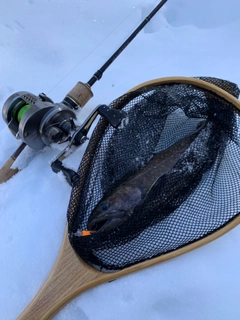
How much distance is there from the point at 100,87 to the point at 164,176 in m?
0.79

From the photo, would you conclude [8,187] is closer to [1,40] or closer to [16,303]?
[16,303]

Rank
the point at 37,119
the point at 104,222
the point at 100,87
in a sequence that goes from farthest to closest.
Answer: the point at 100,87 < the point at 37,119 < the point at 104,222

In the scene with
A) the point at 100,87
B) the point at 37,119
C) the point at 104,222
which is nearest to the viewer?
the point at 104,222

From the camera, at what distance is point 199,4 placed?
7.50ft

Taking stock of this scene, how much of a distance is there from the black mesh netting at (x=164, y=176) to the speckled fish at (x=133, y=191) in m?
0.03

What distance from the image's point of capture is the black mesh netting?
4.50 feet

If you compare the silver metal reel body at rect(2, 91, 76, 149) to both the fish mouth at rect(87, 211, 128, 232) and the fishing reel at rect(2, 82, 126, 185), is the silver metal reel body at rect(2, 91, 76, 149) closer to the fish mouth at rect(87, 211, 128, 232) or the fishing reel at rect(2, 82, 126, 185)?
the fishing reel at rect(2, 82, 126, 185)

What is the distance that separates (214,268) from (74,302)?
606mm

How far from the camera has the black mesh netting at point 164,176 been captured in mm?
1371

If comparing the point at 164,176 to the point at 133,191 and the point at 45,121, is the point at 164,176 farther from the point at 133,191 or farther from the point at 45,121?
the point at 45,121

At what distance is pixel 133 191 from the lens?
1.44 meters

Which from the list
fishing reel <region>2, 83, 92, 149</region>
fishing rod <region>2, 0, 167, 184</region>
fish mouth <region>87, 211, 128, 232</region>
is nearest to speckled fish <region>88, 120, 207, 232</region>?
fish mouth <region>87, 211, 128, 232</region>

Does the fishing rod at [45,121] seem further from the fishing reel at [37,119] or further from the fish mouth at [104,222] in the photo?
the fish mouth at [104,222]

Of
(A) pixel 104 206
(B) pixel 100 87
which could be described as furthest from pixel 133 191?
(B) pixel 100 87
